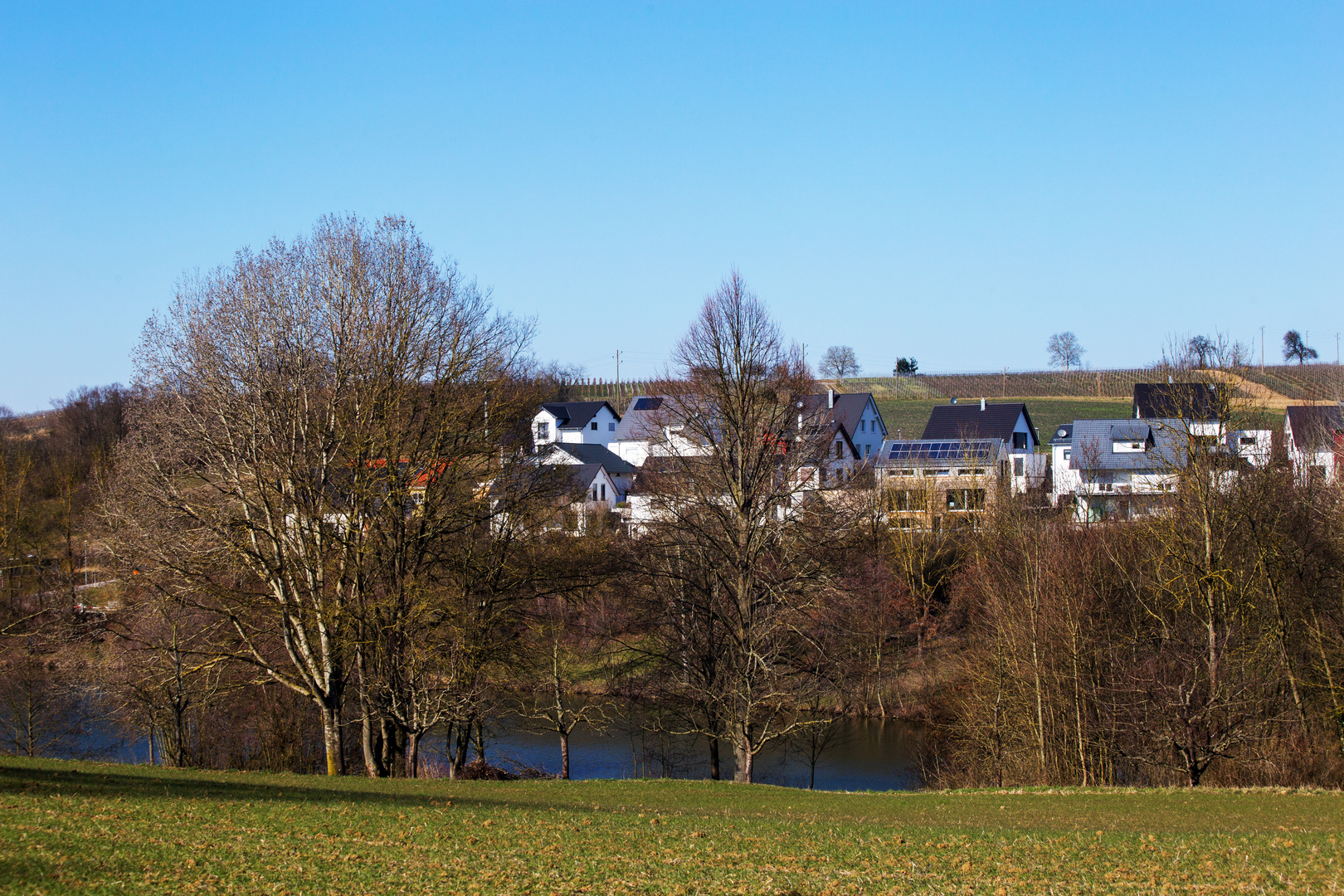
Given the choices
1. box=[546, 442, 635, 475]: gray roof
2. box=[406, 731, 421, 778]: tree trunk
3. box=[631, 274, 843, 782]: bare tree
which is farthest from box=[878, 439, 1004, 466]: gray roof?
box=[406, 731, 421, 778]: tree trunk

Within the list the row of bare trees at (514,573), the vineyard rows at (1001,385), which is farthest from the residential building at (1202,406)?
the vineyard rows at (1001,385)

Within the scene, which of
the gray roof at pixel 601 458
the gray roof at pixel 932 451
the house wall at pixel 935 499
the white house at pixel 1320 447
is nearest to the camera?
the white house at pixel 1320 447

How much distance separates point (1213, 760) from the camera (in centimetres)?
2566

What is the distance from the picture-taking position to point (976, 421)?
243 ft

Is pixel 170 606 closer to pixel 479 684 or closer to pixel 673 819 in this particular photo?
pixel 479 684

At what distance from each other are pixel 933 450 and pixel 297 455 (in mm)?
54184

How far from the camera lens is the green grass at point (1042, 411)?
91125mm

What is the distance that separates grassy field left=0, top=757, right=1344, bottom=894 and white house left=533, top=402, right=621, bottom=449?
73.3 m

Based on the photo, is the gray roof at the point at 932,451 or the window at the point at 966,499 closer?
the window at the point at 966,499

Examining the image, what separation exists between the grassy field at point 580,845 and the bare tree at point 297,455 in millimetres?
5900

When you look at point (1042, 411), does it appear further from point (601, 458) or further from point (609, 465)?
point (601, 458)

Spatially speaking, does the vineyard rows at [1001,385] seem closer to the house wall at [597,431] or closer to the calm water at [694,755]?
the house wall at [597,431]

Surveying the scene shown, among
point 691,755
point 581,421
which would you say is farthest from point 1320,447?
point 581,421

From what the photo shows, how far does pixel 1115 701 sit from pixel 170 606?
84.0 ft
